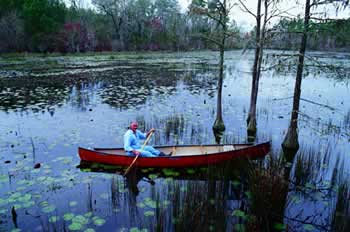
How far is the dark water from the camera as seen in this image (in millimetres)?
5723

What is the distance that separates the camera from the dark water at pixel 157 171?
5723 millimetres

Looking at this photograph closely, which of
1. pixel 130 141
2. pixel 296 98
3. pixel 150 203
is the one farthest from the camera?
pixel 296 98

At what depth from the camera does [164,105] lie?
1642cm

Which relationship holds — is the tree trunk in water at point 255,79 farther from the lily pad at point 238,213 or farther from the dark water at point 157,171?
the lily pad at point 238,213

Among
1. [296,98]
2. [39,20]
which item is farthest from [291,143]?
[39,20]

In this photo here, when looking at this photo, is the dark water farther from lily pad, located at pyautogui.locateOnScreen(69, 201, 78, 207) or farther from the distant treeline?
the distant treeline

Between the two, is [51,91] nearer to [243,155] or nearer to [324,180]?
[243,155]

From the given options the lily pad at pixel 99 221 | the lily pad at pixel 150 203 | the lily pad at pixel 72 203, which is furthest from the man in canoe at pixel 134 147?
the lily pad at pixel 99 221

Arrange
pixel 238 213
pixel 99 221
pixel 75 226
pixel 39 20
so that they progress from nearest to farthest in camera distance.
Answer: pixel 75 226, pixel 99 221, pixel 238 213, pixel 39 20

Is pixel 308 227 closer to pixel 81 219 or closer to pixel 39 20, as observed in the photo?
pixel 81 219

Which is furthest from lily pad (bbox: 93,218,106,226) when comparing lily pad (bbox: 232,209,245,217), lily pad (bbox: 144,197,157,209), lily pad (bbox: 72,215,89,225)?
lily pad (bbox: 232,209,245,217)

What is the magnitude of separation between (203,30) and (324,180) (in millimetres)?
7108

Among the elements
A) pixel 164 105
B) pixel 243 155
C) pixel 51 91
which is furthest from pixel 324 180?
pixel 51 91

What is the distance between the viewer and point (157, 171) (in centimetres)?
818
